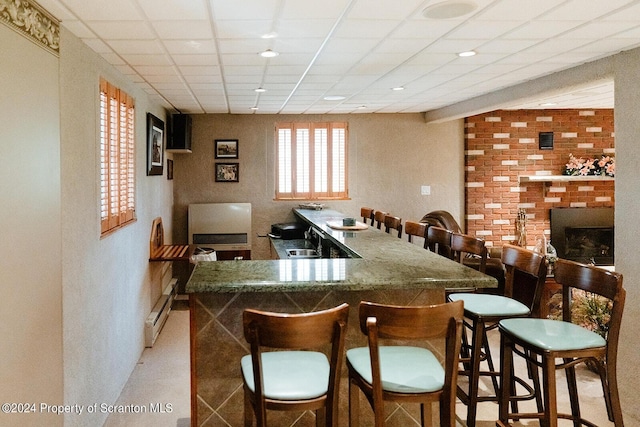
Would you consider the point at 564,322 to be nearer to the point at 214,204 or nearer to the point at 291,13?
the point at 291,13

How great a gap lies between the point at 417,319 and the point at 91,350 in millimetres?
A: 2203

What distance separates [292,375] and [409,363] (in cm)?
49

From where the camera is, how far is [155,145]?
5.07 metres

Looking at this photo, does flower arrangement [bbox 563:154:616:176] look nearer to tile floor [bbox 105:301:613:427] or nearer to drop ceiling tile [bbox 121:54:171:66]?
tile floor [bbox 105:301:613:427]

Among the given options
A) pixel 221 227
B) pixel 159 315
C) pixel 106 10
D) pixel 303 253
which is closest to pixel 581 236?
pixel 303 253

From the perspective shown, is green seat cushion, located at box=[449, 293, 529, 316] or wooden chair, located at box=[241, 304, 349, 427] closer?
wooden chair, located at box=[241, 304, 349, 427]

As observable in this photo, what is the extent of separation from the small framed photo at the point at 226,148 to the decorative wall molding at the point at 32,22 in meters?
4.01

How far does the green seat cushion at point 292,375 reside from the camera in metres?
1.82

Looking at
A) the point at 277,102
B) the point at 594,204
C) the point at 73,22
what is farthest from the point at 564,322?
the point at 594,204

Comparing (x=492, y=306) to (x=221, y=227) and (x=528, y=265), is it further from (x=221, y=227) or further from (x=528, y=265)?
(x=221, y=227)

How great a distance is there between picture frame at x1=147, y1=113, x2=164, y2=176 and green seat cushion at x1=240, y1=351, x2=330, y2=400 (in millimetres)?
3269

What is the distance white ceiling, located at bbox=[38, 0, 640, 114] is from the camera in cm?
238

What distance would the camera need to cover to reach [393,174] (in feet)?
22.4

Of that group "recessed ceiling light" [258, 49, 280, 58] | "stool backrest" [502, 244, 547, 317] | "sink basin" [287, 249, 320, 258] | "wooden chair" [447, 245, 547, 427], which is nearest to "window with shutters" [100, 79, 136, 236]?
"recessed ceiling light" [258, 49, 280, 58]
